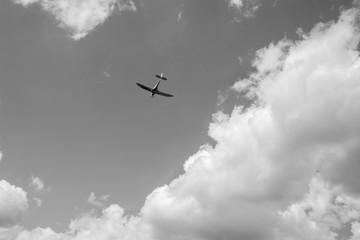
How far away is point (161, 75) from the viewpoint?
423 ft

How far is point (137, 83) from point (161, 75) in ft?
26.6

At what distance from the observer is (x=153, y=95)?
130 m

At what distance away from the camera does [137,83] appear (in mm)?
127688

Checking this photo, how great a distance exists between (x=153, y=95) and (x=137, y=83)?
22.0ft

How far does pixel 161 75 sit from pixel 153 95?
277 inches
